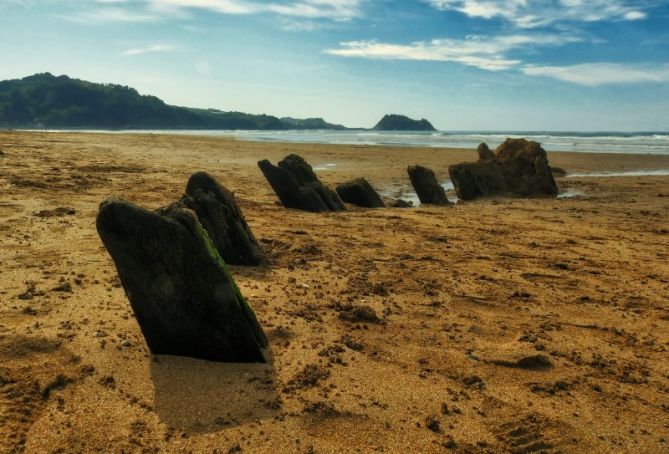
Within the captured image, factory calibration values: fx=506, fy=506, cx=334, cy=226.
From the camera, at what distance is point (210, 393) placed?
3365 millimetres

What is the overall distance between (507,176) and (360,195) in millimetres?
5618

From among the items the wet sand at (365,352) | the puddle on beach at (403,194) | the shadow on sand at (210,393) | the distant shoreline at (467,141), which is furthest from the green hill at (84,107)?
the shadow on sand at (210,393)

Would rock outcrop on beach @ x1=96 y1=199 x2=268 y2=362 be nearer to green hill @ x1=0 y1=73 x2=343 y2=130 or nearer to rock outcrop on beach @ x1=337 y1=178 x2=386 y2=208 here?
rock outcrop on beach @ x1=337 y1=178 x2=386 y2=208

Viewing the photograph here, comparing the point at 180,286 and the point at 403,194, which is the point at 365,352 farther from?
the point at 403,194

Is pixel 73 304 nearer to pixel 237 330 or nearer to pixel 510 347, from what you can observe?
pixel 237 330

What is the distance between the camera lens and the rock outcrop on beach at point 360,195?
12055 millimetres

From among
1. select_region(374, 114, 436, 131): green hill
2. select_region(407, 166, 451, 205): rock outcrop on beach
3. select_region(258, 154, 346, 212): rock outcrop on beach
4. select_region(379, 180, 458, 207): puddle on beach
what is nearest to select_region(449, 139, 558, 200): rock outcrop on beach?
select_region(379, 180, 458, 207): puddle on beach

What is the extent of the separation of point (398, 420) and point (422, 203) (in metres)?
10.3

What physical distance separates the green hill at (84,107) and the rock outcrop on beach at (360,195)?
329 ft

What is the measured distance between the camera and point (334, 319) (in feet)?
15.4

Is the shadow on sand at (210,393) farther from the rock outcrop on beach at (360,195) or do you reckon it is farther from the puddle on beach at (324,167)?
the puddle on beach at (324,167)

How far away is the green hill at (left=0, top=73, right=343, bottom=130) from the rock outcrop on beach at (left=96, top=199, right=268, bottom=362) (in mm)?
107316

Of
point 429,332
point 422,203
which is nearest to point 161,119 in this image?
point 422,203

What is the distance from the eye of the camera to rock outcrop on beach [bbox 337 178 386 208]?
1205 centimetres
